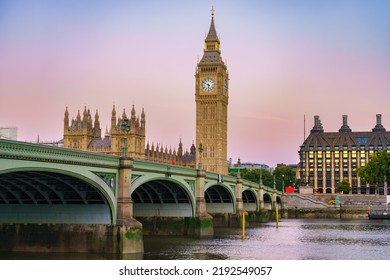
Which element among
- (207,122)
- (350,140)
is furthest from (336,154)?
(207,122)

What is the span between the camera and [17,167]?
88.9 ft

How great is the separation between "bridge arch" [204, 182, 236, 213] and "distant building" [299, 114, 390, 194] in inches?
3704

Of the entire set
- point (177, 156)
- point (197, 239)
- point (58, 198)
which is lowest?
point (197, 239)

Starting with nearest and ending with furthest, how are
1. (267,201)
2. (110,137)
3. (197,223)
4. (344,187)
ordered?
(197,223), (267,201), (110,137), (344,187)

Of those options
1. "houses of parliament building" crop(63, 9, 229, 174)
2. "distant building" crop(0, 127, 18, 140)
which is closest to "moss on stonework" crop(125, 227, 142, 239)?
"distant building" crop(0, 127, 18, 140)

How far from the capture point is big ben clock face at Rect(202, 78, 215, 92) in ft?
490

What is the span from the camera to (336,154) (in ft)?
542

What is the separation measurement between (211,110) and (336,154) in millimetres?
37604

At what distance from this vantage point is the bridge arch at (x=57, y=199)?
3406 cm

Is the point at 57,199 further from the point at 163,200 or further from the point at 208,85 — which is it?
the point at 208,85

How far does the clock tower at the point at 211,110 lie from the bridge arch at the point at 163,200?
3656 inches

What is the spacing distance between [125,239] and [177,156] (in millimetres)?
120197

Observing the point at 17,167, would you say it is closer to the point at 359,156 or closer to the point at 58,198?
the point at 58,198
